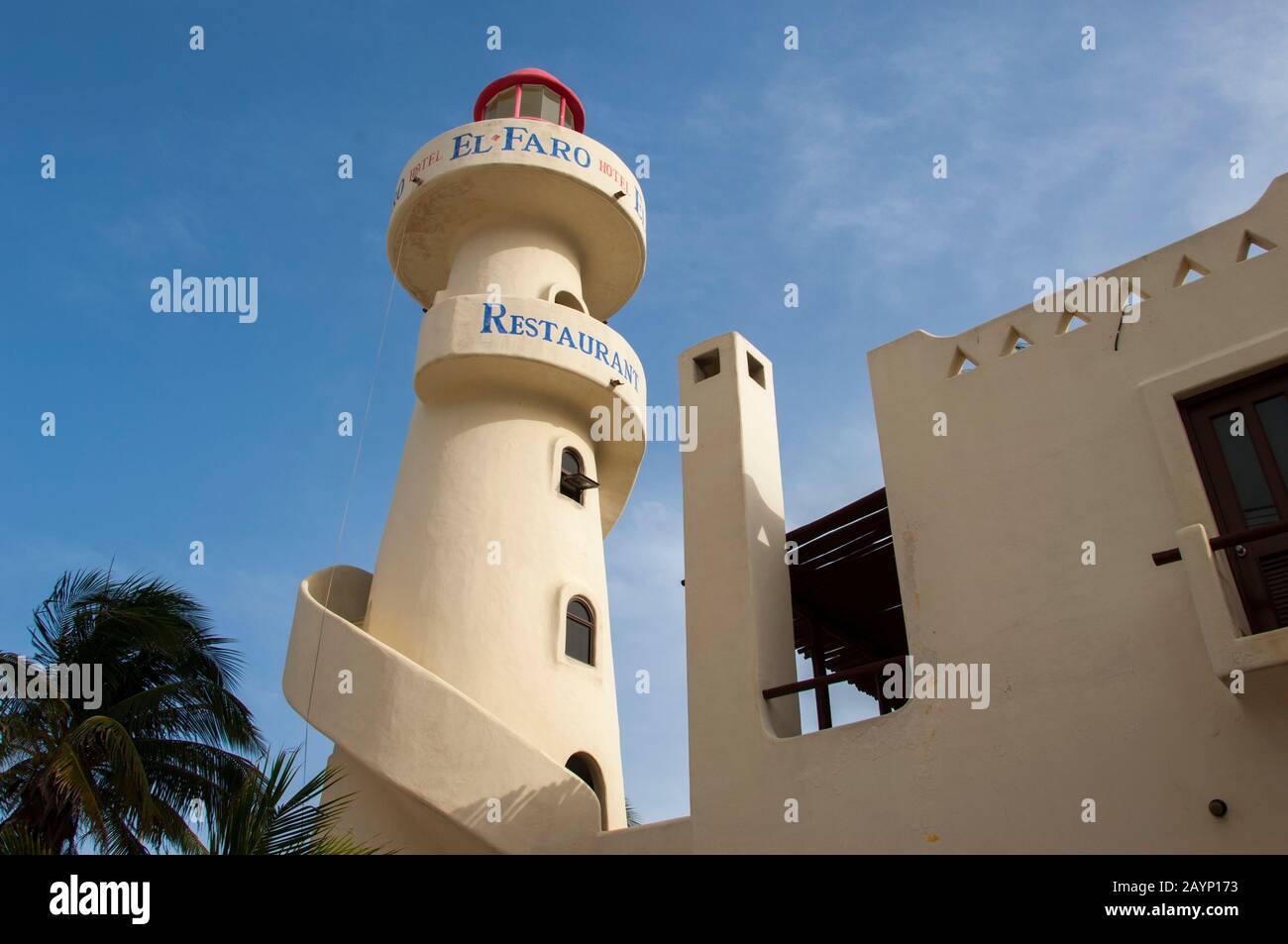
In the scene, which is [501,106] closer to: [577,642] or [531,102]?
[531,102]

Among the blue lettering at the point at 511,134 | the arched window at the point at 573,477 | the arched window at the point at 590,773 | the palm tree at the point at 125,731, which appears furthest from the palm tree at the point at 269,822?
the blue lettering at the point at 511,134

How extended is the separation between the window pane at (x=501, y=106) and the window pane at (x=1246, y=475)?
14.0 meters

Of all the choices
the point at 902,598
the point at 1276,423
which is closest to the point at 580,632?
the point at 902,598

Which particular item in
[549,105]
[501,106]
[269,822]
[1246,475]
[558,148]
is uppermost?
[501,106]

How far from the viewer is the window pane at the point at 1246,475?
7328 mm

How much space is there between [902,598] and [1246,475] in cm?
286

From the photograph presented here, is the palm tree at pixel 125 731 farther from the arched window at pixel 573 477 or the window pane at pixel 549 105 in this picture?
the window pane at pixel 549 105

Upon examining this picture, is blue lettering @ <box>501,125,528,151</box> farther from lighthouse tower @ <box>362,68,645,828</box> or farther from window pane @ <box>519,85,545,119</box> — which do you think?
window pane @ <box>519,85,545,119</box>

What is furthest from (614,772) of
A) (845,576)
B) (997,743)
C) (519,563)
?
(997,743)

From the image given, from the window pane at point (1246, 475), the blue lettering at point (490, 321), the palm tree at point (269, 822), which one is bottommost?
the palm tree at point (269, 822)

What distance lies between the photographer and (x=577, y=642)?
13719mm

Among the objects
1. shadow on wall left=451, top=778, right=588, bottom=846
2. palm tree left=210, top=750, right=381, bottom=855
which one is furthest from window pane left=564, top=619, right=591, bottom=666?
palm tree left=210, top=750, right=381, bottom=855

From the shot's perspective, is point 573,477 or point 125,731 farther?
point 573,477

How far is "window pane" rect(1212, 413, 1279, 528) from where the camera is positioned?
733 cm
